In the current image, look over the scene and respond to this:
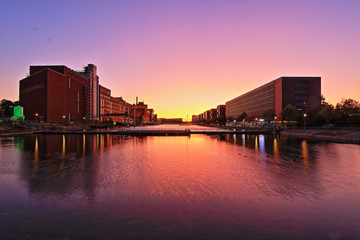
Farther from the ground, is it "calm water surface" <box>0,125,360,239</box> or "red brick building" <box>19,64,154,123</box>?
"red brick building" <box>19,64,154,123</box>

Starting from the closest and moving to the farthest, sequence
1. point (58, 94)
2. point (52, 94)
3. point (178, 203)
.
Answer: point (178, 203) < point (52, 94) < point (58, 94)

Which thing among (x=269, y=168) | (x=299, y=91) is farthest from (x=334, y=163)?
(x=299, y=91)

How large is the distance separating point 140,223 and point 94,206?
256 cm

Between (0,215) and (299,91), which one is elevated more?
(299,91)

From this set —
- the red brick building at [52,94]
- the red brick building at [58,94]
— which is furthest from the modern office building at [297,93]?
the red brick building at [52,94]

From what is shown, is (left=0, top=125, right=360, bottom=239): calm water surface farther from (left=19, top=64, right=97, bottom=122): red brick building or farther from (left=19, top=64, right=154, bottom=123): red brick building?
(left=19, top=64, right=97, bottom=122): red brick building

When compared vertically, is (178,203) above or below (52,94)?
below

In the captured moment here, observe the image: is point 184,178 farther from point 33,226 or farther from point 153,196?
point 33,226

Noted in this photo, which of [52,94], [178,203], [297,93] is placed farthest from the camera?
[297,93]

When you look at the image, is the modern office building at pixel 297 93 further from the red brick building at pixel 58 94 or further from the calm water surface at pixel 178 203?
the red brick building at pixel 58 94

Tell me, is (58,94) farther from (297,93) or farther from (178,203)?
(297,93)

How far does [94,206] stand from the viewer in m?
7.83

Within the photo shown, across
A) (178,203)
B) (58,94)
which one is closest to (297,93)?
(178,203)

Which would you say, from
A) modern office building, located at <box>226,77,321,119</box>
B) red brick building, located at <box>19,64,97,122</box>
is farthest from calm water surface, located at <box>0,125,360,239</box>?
modern office building, located at <box>226,77,321,119</box>
